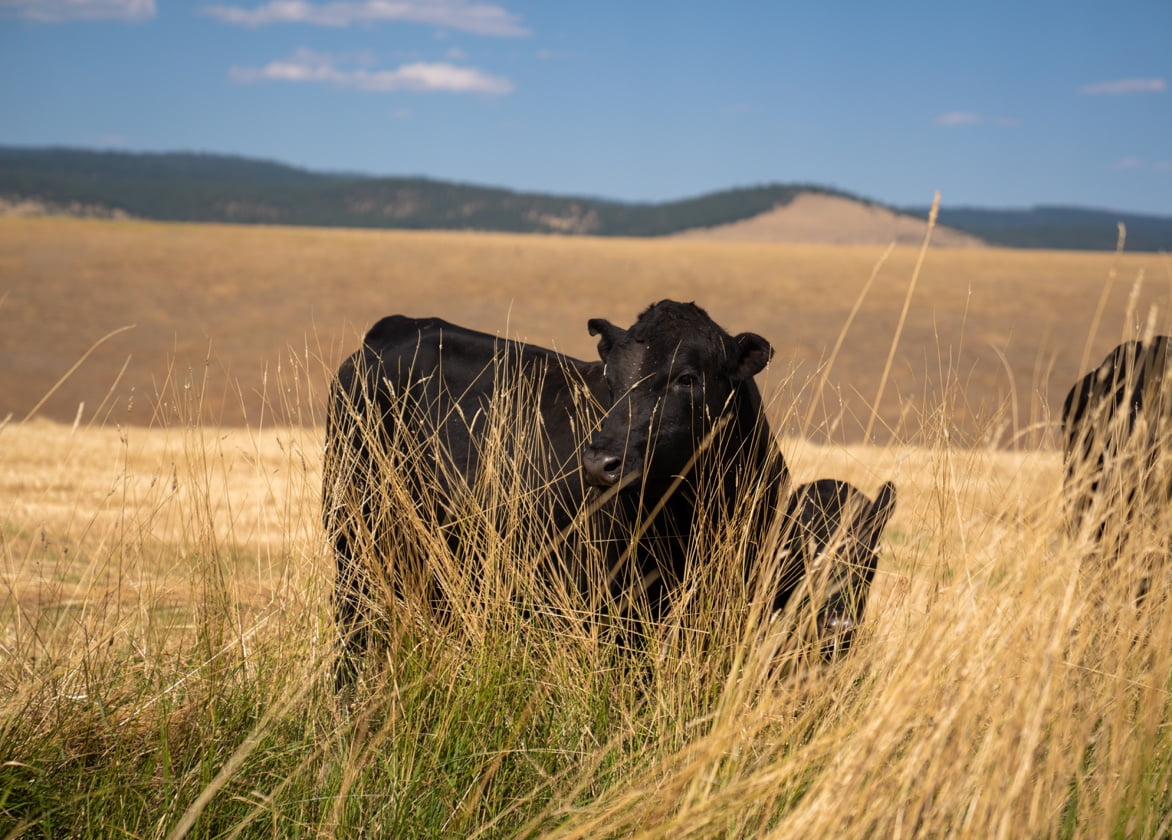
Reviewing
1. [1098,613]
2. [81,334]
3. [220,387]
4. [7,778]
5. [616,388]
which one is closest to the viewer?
[7,778]

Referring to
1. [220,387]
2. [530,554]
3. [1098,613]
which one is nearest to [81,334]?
[220,387]

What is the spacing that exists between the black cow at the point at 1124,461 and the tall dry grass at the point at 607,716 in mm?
137

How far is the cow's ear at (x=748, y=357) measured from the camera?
16.1ft

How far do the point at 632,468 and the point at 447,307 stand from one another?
24180mm

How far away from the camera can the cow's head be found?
432 cm

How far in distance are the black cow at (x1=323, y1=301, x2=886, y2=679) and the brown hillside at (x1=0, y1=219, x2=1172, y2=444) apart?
39.1 feet

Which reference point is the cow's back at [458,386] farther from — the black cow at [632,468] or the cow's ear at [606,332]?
the cow's ear at [606,332]

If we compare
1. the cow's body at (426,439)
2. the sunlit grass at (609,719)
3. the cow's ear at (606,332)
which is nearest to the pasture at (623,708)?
the sunlit grass at (609,719)

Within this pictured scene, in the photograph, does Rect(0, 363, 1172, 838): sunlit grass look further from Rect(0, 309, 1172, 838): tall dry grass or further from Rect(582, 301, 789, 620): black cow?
Rect(582, 301, 789, 620): black cow

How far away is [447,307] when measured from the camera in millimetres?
28016

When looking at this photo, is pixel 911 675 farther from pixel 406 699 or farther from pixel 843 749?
pixel 406 699

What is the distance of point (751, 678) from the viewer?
3078 millimetres

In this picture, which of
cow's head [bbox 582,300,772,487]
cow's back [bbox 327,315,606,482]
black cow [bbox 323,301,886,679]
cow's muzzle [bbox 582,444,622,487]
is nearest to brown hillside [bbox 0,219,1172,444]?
cow's back [bbox 327,315,606,482]

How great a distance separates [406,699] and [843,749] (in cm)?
143
